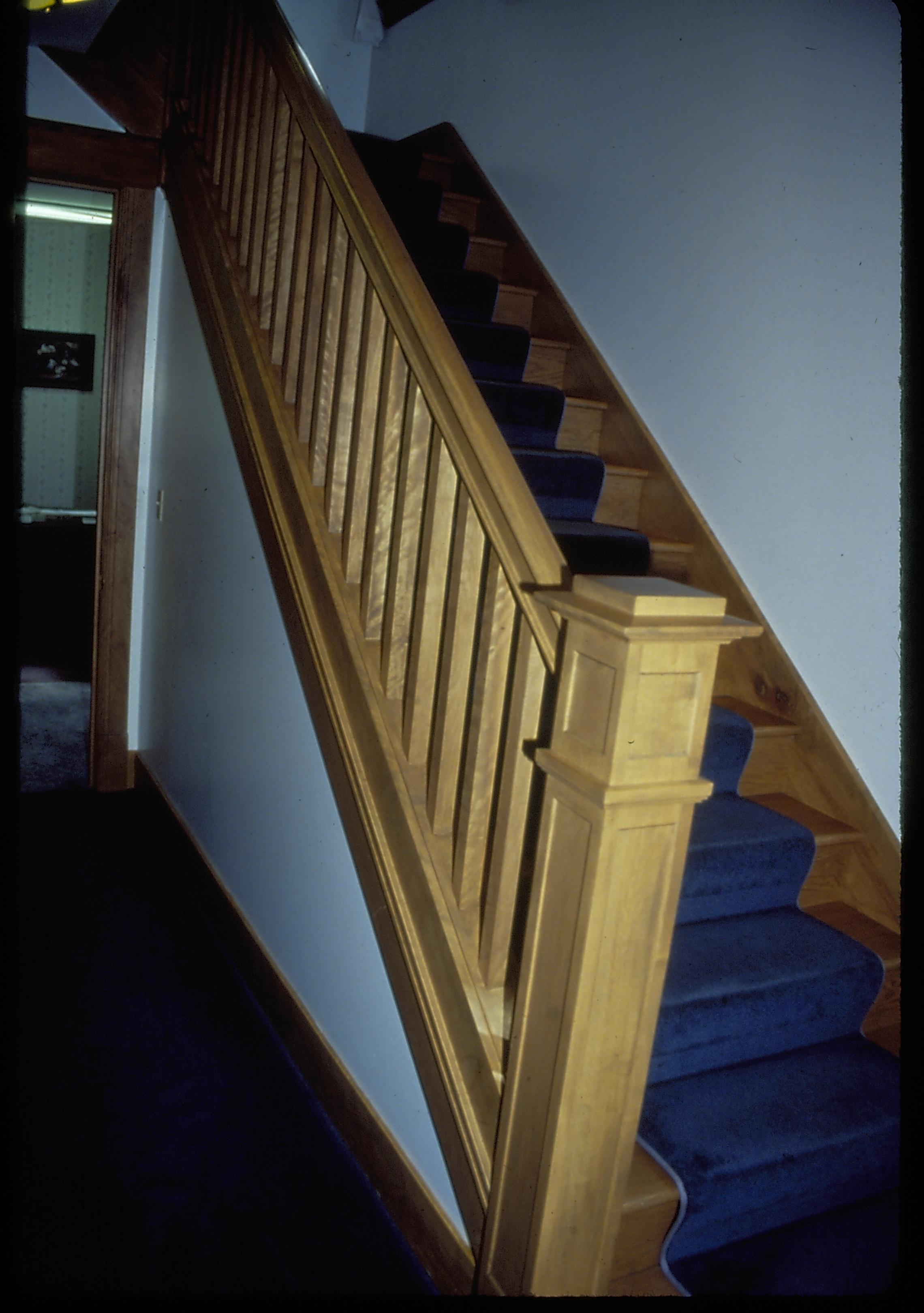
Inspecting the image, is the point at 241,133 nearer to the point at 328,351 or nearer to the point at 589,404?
the point at 328,351

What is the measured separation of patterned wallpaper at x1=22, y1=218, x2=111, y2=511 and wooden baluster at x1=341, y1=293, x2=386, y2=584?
20.6 ft

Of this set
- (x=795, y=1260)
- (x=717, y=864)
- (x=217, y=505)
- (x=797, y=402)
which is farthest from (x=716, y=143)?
(x=795, y=1260)

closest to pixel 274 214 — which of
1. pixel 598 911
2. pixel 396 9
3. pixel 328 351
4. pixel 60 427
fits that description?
pixel 328 351

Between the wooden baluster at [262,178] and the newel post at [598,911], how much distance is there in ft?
5.22

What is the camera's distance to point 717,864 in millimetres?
2098

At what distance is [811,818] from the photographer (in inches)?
92.8

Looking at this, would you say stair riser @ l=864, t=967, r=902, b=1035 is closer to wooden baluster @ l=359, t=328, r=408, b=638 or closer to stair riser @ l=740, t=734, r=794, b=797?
stair riser @ l=740, t=734, r=794, b=797

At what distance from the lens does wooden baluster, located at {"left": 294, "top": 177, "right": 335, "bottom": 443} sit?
2.06 m

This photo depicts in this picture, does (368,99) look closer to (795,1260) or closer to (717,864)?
(717,864)

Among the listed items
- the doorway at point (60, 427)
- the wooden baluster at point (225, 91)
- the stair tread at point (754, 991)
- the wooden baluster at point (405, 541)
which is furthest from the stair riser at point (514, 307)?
the doorway at point (60, 427)

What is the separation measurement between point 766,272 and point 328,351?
1.26 meters

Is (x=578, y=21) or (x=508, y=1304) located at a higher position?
(x=578, y=21)

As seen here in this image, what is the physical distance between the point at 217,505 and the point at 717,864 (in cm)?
174

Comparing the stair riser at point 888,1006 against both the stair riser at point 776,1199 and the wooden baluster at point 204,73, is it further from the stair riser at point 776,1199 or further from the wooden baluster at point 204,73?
the wooden baluster at point 204,73
